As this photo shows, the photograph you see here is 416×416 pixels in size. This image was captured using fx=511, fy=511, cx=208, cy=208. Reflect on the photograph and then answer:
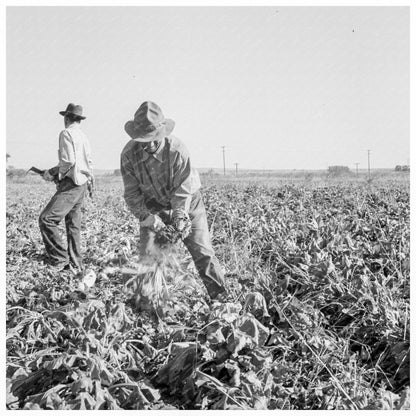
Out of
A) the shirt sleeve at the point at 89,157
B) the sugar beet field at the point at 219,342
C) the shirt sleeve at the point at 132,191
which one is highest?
the shirt sleeve at the point at 89,157

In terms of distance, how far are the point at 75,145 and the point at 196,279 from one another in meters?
1.80

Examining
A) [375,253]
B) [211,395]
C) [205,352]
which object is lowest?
[211,395]

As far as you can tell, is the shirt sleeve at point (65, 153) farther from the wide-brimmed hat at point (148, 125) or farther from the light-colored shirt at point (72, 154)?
the wide-brimmed hat at point (148, 125)

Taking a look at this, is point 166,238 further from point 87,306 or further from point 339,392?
point 339,392

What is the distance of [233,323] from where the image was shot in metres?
2.73

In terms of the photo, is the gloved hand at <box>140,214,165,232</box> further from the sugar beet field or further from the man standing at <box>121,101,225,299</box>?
the sugar beet field

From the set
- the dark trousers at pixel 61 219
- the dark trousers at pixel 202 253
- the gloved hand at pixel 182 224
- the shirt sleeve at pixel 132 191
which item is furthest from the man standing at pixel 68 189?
the gloved hand at pixel 182 224

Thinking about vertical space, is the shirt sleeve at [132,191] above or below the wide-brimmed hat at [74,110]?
below

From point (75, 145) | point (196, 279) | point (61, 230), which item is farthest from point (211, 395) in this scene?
point (61, 230)

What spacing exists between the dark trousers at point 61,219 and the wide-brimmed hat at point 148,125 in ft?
5.63

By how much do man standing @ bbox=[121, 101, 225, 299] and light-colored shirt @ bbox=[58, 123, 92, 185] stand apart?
1358mm

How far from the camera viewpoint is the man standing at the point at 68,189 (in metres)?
4.88

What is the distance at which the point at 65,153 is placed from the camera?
4883mm

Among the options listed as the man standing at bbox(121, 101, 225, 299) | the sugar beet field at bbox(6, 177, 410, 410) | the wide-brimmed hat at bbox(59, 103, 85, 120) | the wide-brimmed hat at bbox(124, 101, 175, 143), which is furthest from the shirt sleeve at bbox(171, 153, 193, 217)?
the wide-brimmed hat at bbox(59, 103, 85, 120)
